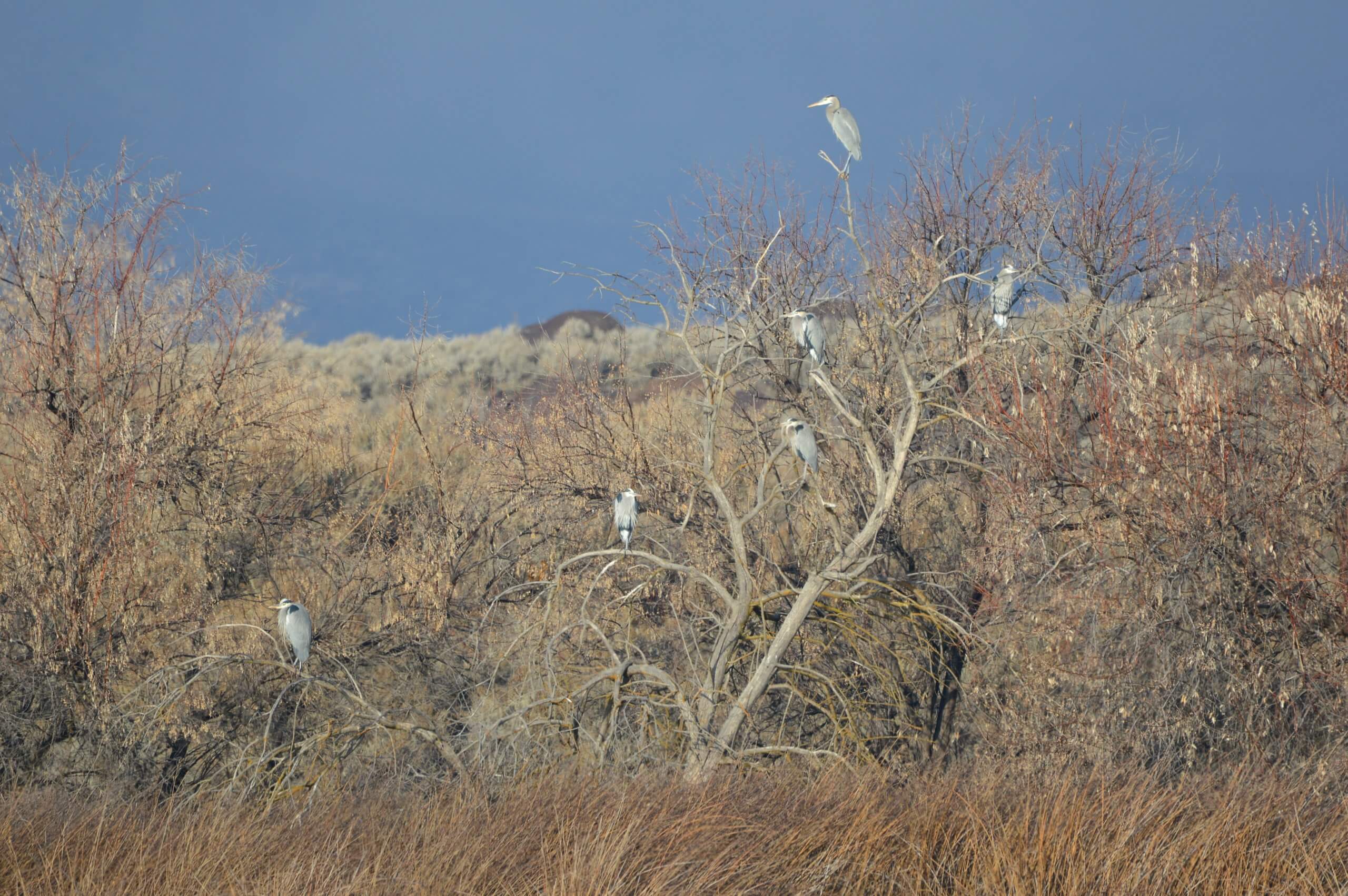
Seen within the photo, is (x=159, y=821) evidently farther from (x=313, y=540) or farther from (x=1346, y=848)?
(x=313, y=540)

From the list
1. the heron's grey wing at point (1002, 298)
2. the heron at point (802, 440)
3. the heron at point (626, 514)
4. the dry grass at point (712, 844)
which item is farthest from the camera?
the heron's grey wing at point (1002, 298)

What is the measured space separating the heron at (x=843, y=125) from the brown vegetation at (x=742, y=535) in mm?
1059

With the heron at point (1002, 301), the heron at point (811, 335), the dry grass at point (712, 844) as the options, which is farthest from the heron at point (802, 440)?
the dry grass at point (712, 844)

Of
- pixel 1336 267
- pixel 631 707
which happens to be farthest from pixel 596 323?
pixel 1336 267

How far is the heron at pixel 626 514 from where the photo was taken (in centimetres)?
788

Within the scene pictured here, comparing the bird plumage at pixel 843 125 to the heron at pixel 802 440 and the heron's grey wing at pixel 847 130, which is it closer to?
the heron's grey wing at pixel 847 130

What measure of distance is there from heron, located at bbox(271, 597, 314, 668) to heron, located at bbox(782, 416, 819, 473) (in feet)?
13.0

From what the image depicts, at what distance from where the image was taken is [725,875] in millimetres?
4250

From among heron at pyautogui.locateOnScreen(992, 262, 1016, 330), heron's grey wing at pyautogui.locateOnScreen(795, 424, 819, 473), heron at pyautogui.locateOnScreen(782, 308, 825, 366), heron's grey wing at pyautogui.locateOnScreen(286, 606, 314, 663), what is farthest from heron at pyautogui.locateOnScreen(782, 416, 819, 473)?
heron's grey wing at pyautogui.locateOnScreen(286, 606, 314, 663)

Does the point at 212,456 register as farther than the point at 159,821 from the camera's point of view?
Yes

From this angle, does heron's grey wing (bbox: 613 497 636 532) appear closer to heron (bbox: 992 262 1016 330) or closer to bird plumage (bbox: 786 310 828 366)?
bird plumage (bbox: 786 310 828 366)

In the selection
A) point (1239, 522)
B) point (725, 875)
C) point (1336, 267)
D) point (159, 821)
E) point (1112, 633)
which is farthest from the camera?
point (1336, 267)

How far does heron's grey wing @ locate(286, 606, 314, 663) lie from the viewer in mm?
7941

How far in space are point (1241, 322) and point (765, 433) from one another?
4.88 metres
